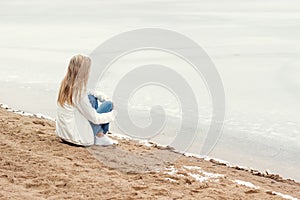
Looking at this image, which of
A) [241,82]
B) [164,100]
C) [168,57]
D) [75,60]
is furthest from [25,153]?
[168,57]

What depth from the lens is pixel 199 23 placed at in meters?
17.9

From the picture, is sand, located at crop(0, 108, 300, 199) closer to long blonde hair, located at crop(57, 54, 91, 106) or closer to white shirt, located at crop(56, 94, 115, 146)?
white shirt, located at crop(56, 94, 115, 146)

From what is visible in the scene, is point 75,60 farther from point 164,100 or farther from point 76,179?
point 164,100

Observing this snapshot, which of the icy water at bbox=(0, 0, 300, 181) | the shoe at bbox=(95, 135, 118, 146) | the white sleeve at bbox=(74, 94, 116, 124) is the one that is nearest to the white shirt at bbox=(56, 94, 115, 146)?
the white sleeve at bbox=(74, 94, 116, 124)

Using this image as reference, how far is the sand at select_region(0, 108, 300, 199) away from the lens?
4816 mm

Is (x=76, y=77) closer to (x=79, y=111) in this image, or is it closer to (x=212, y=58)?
(x=79, y=111)

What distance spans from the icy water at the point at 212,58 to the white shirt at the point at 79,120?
1551 millimetres

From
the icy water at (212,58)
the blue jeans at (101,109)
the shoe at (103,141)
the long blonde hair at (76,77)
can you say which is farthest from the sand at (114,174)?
the icy water at (212,58)

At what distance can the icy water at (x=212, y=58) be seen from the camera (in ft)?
25.5

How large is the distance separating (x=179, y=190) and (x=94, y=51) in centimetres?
843

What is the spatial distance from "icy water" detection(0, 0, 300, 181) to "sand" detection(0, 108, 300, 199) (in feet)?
3.03

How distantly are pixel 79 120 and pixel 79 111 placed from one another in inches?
4.2

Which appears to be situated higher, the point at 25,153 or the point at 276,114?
the point at 276,114

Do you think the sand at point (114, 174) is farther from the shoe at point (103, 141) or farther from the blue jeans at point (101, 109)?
the blue jeans at point (101, 109)
